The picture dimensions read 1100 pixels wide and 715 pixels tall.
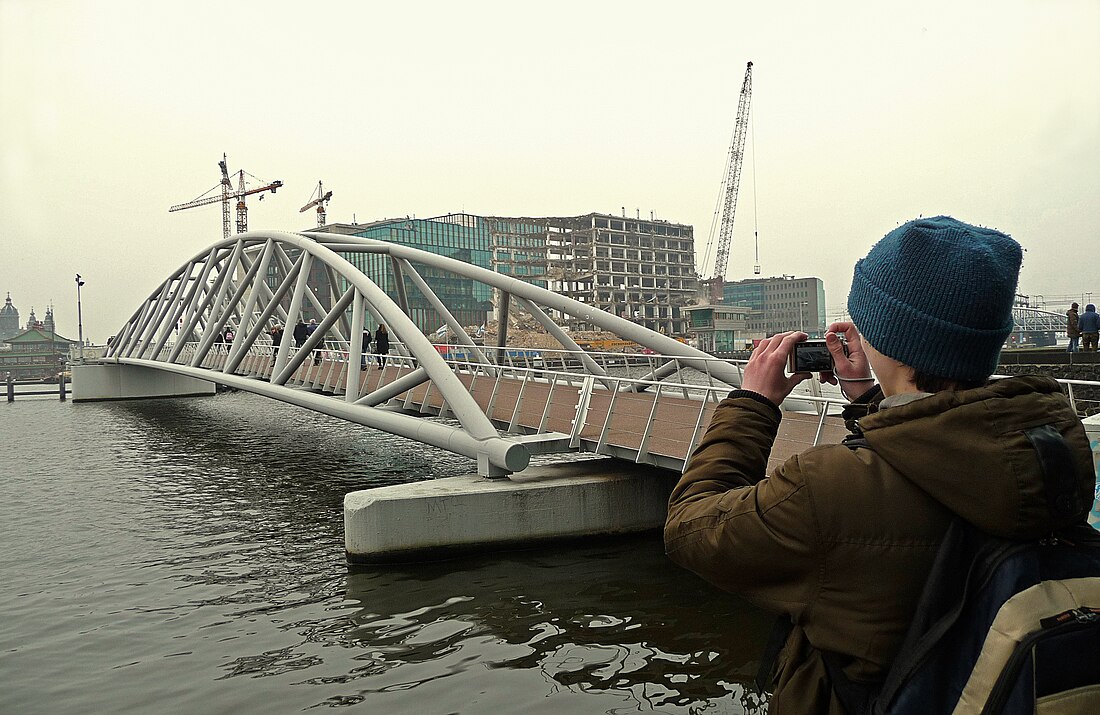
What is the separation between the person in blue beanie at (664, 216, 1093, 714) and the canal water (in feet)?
21.5

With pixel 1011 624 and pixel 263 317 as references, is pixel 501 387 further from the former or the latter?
pixel 1011 624

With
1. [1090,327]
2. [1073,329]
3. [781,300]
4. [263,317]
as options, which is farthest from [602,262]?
[1090,327]

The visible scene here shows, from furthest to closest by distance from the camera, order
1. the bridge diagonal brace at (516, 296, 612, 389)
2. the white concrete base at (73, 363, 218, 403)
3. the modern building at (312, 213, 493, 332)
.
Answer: the modern building at (312, 213, 493, 332), the white concrete base at (73, 363, 218, 403), the bridge diagonal brace at (516, 296, 612, 389)

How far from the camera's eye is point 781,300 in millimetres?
157500

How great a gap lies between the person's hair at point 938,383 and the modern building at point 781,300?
6027 inches

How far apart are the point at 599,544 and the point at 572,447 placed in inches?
66.6

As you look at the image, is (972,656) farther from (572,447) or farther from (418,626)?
(572,447)

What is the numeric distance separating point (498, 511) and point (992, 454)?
12.3 meters

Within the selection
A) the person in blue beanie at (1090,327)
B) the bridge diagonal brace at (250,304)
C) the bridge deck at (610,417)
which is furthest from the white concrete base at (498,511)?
the bridge diagonal brace at (250,304)

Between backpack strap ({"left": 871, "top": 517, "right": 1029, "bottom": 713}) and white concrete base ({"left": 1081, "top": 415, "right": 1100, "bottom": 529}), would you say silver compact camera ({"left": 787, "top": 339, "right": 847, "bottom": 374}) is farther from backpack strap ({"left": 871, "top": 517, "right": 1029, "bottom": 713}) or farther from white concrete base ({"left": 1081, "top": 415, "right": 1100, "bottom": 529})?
white concrete base ({"left": 1081, "top": 415, "right": 1100, "bottom": 529})

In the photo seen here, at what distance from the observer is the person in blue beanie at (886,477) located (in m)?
1.55

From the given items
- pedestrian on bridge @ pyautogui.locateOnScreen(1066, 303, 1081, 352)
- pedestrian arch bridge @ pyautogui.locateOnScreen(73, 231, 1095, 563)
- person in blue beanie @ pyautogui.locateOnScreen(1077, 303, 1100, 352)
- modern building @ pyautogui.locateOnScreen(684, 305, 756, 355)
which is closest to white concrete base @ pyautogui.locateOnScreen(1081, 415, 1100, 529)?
pedestrian arch bridge @ pyautogui.locateOnScreen(73, 231, 1095, 563)

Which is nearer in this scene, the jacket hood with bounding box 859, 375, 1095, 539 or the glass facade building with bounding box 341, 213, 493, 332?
the jacket hood with bounding box 859, 375, 1095, 539

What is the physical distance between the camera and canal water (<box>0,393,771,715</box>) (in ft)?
27.3
